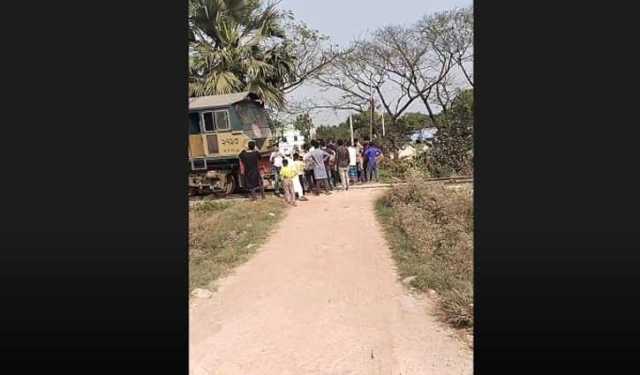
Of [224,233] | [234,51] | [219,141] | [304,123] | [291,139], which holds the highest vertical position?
[234,51]

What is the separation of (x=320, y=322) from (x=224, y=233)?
390 cm

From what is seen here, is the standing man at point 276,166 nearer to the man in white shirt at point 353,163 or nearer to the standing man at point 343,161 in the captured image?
the standing man at point 343,161

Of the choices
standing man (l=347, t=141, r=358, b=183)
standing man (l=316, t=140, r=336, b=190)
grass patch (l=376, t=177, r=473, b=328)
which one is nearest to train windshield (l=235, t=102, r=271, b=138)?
standing man (l=316, t=140, r=336, b=190)

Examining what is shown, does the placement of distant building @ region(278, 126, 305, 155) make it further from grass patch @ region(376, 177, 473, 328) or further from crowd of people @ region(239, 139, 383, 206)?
grass patch @ region(376, 177, 473, 328)

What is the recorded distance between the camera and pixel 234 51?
1491cm

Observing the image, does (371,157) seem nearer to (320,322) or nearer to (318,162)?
(318,162)

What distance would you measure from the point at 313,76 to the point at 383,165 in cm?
545

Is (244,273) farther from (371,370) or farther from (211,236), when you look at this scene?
(371,370)

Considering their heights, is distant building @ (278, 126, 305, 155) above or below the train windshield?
below

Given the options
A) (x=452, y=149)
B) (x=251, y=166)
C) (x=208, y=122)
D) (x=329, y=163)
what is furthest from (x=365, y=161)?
(x=208, y=122)

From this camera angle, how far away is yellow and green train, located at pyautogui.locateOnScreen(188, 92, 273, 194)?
473 inches

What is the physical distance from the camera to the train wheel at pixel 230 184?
12367 millimetres

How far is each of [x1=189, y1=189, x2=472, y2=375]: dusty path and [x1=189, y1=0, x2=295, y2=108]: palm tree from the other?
29.5 feet
